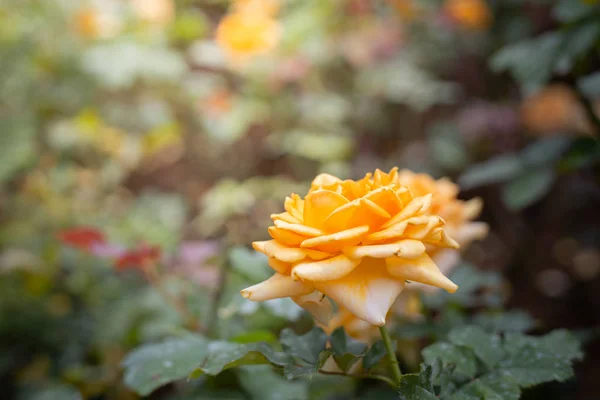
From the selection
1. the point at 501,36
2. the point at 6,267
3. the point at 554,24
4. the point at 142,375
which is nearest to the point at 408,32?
the point at 501,36

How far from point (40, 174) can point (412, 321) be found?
1378mm

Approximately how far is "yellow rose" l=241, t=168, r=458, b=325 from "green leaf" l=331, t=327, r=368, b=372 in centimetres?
5

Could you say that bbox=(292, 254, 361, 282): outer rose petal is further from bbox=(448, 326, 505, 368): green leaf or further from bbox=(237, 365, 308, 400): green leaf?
bbox=(237, 365, 308, 400): green leaf

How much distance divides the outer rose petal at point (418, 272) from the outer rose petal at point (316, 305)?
0.07 m

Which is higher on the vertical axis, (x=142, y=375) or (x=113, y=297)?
(x=113, y=297)

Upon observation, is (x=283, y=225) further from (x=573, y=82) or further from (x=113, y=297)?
(x=113, y=297)

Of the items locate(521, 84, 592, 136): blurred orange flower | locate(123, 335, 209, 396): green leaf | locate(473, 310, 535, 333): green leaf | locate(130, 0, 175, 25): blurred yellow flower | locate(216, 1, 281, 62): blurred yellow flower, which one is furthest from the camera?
locate(130, 0, 175, 25): blurred yellow flower

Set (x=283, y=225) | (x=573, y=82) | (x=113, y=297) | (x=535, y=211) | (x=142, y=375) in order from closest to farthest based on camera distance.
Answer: (x=283, y=225) → (x=142, y=375) → (x=573, y=82) → (x=113, y=297) → (x=535, y=211)

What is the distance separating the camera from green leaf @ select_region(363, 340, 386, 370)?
44 centimetres

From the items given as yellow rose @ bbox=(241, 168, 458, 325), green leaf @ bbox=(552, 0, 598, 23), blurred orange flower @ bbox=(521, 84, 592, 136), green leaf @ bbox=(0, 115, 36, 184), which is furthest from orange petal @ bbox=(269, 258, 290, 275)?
blurred orange flower @ bbox=(521, 84, 592, 136)

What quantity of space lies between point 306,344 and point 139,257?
0.40 metres

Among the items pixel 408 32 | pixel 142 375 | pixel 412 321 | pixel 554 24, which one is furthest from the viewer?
pixel 408 32

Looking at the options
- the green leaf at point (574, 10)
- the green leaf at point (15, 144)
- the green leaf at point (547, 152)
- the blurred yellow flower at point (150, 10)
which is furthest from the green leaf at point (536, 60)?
the blurred yellow flower at point (150, 10)

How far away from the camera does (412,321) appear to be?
0.68m
